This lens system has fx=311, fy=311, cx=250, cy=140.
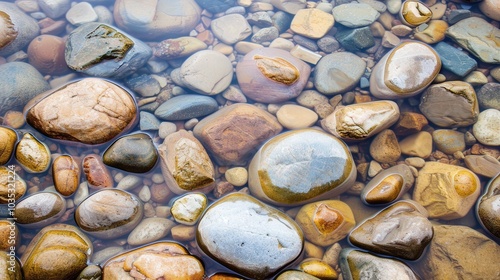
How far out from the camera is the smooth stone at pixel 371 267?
2510 mm

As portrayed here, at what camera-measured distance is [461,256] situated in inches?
105

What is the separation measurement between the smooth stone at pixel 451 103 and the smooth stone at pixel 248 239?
6.63ft

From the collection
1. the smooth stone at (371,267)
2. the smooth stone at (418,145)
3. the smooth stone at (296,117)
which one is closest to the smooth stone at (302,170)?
the smooth stone at (296,117)

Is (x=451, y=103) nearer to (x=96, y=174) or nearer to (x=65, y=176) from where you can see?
(x=96, y=174)

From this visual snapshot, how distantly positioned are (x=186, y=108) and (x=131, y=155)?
764 mm

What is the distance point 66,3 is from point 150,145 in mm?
2483

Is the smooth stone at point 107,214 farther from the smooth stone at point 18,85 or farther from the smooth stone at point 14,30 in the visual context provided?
the smooth stone at point 14,30

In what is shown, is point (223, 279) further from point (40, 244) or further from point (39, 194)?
point (39, 194)

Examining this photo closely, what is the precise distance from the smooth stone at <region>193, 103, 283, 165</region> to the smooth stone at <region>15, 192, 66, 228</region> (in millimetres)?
1452

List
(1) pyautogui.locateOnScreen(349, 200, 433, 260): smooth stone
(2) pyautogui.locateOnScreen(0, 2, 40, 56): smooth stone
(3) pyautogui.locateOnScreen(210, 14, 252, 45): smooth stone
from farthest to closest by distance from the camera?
(3) pyautogui.locateOnScreen(210, 14, 252, 45): smooth stone → (2) pyautogui.locateOnScreen(0, 2, 40, 56): smooth stone → (1) pyautogui.locateOnScreen(349, 200, 433, 260): smooth stone

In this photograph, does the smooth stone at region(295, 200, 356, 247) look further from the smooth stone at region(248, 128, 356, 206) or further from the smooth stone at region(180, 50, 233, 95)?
the smooth stone at region(180, 50, 233, 95)

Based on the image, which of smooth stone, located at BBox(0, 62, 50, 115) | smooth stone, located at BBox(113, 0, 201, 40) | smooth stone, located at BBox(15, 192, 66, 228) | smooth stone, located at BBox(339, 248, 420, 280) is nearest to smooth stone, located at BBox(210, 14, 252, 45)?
smooth stone, located at BBox(113, 0, 201, 40)

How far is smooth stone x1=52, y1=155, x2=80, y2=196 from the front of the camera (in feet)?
9.66

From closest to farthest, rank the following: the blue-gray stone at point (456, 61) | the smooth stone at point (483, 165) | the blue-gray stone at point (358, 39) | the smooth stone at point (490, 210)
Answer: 1. the smooth stone at point (490, 210)
2. the smooth stone at point (483, 165)
3. the blue-gray stone at point (456, 61)
4. the blue-gray stone at point (358, 39)
